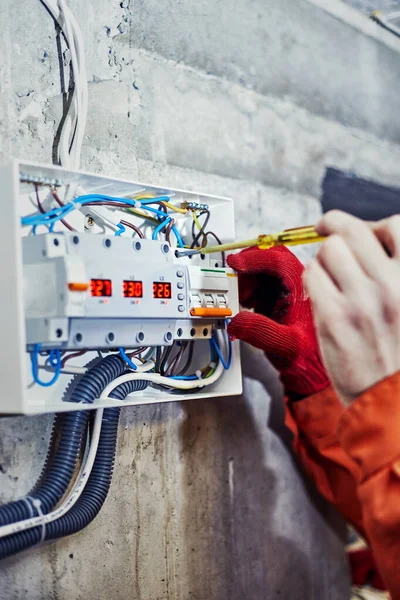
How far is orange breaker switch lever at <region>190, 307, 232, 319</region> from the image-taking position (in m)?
1.08

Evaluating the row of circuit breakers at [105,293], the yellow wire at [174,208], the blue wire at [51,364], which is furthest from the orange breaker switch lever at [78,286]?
the yellow wire at [174,208]

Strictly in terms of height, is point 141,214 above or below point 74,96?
below

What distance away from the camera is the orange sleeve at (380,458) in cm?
84

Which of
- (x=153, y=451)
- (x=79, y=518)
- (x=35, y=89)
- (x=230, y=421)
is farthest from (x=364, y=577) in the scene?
(x=35, y=89)

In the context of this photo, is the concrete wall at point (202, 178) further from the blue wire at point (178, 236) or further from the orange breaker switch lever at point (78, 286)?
the orange breaker switch lever at point (78, 286)

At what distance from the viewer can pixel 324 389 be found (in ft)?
4.38

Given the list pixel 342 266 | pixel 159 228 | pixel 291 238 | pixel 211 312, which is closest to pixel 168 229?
pixel 159 228

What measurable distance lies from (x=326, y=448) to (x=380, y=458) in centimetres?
51

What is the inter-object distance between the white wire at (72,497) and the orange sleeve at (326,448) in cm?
49

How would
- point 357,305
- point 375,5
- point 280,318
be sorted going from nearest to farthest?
1. point 357,305
2. point 280,318
3. point 375,5

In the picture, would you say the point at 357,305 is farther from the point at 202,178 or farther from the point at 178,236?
the point at 202,178

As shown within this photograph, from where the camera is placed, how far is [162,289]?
3.34ft

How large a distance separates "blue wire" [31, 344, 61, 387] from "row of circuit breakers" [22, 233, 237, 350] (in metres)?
0.02

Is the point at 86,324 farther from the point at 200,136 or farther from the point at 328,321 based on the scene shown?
the point at 200,136
